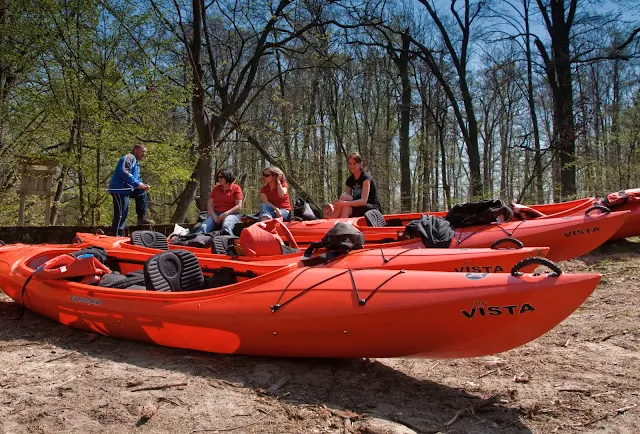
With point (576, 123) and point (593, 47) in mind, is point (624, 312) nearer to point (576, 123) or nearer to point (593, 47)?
point (576, 123)

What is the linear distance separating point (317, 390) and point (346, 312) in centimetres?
54

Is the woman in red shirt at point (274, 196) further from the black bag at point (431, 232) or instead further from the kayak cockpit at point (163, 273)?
the kayak cockpit at point (163, 273)

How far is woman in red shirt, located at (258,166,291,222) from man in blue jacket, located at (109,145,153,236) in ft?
7.05

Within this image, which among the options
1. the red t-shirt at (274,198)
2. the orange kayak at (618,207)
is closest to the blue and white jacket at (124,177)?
the red t-shirt at (274,198)

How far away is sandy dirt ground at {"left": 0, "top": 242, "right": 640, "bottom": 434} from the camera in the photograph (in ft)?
8.54

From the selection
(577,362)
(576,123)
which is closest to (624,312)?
(577,362)

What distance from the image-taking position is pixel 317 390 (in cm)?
307

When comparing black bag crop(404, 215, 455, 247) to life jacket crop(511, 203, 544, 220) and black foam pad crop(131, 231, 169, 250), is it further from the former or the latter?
black foam pad crop(131, 231, 169, 250)

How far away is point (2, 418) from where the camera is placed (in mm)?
2625

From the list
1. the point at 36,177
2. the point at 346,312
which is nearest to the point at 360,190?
the point at 346,312

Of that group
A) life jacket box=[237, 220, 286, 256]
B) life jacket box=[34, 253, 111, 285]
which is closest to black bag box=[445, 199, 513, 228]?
life jacket box=[237, 220, 286, 256]

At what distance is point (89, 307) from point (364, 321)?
251 centimetres

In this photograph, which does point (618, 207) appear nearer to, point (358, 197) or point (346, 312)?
point (358, 197)

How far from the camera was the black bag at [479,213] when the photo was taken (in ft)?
19.8
